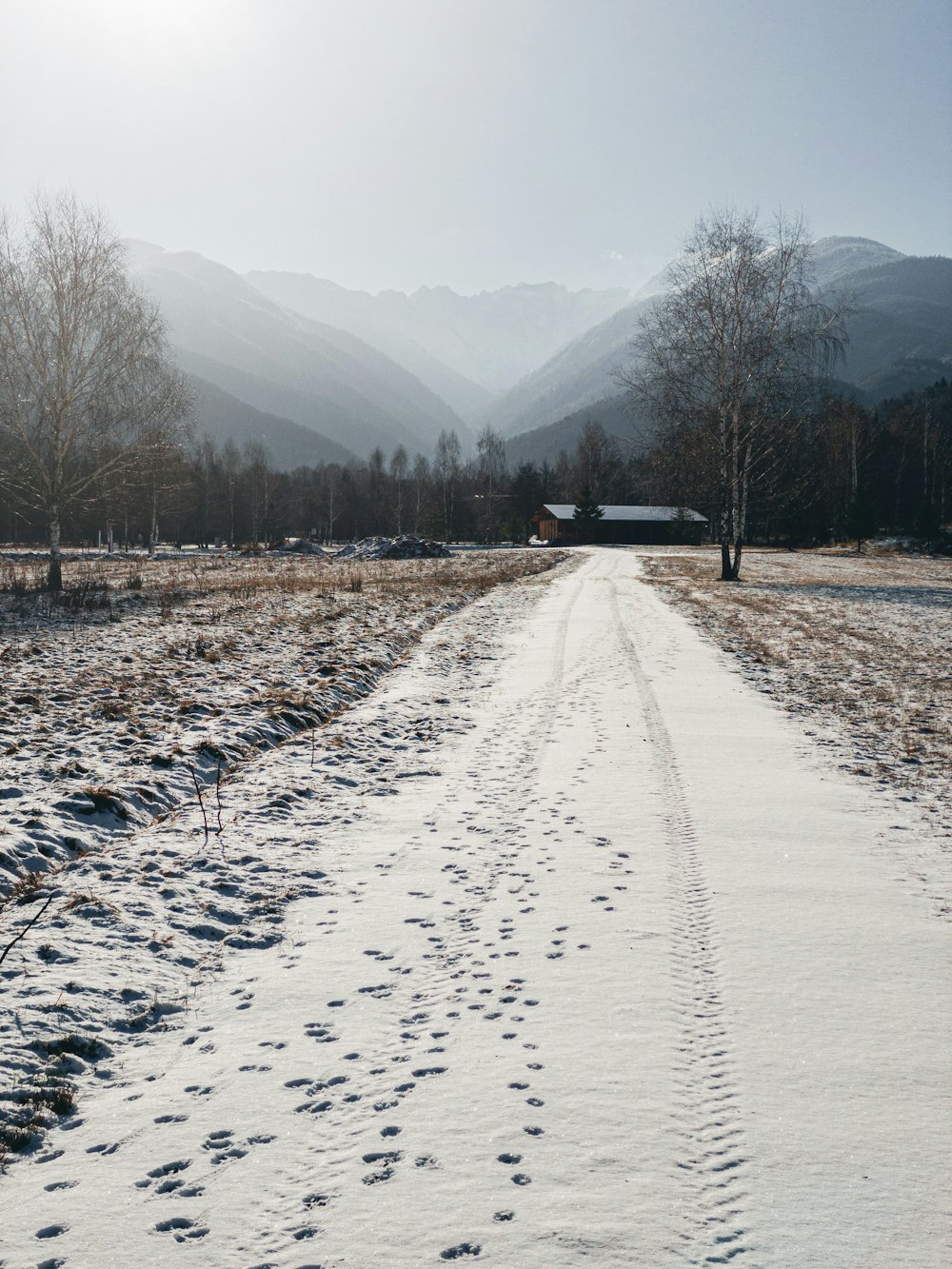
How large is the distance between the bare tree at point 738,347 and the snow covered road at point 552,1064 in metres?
24.0

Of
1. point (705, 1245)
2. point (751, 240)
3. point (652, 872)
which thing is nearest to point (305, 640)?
point (652, 872)

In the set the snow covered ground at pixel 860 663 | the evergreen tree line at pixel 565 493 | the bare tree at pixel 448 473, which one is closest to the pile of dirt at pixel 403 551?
the evergreen tree line at pixel 565 493

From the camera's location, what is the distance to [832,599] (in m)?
24.1

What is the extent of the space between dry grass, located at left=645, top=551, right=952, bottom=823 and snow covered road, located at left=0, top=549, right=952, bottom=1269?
1997 mm

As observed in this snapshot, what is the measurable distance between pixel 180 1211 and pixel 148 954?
2.00m

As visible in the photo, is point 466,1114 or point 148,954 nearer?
point 466,1114

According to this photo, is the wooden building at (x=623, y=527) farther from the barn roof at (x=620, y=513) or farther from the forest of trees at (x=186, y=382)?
the forest of trees at (x=186, y=382)

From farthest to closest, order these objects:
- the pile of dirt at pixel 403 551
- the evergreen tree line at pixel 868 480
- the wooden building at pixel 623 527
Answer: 1. the wooden building at pixel 623 527
2. the evergreen tree line at pixel 868 480
3. the pile of dirt at pixel 403 551

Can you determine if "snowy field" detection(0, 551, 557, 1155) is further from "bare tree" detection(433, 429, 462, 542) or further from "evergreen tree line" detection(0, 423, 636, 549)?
"bare tree" detection(433, 429, 462, 542)

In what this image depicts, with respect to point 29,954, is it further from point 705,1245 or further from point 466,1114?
point 705,1245

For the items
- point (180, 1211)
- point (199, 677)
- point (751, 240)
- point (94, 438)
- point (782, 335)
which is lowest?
point (180, 1211)

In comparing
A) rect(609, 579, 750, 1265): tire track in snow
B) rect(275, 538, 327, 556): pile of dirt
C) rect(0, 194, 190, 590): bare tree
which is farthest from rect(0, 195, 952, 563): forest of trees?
rect(275, 538, 327, 556): pile of dirt

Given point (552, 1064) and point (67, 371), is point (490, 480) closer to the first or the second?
point (67, 371)

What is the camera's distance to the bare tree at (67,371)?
75.7 feet
